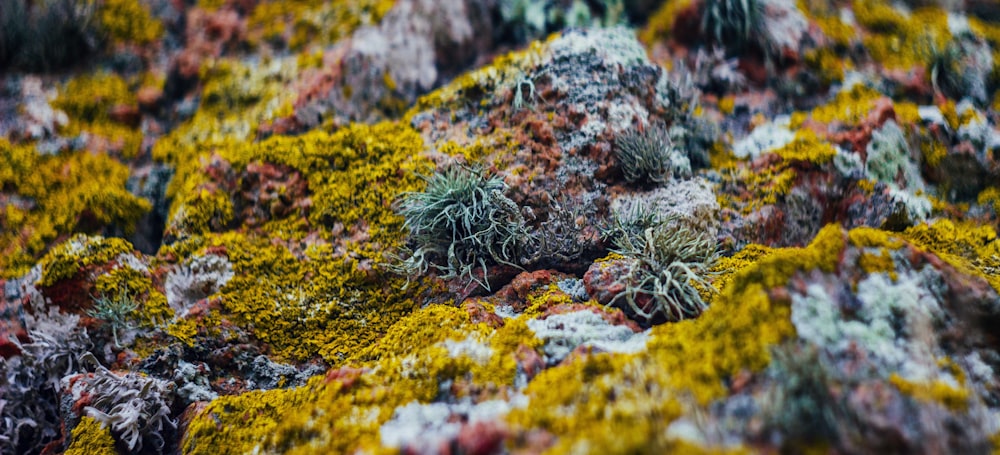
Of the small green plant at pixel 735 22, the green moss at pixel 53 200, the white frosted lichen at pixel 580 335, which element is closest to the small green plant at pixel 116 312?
the green moss at pixel 53 200

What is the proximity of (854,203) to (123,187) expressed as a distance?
20.6 feet

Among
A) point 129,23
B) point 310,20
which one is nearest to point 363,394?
point 310,20

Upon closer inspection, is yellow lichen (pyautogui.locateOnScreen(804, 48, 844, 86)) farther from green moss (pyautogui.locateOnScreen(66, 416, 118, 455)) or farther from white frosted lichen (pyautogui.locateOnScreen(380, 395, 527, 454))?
green moss (pyautogui.locateOnScreen(66, 416, 118, 455))

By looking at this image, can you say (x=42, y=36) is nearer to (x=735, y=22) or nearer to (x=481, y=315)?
(x=481, y=315)

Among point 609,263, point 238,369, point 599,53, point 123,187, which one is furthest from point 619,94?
point 123,187

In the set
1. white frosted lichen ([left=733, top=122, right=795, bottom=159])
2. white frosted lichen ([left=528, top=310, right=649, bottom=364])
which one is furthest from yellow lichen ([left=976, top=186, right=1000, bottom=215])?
white frosted lichen ([left=528, top=310, right=649, bottom=364])

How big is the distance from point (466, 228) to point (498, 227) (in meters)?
0.24

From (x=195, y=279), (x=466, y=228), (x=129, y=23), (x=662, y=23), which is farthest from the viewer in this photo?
(x=129, y=23)

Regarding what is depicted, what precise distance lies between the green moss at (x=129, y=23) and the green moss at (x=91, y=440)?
181 inches

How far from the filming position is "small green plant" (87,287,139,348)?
4137 mm

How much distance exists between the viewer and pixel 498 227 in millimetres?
4117

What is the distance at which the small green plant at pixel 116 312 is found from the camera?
4137mm

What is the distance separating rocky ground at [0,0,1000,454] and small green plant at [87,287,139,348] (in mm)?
20

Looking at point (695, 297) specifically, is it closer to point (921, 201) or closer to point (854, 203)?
point (854, 203)
